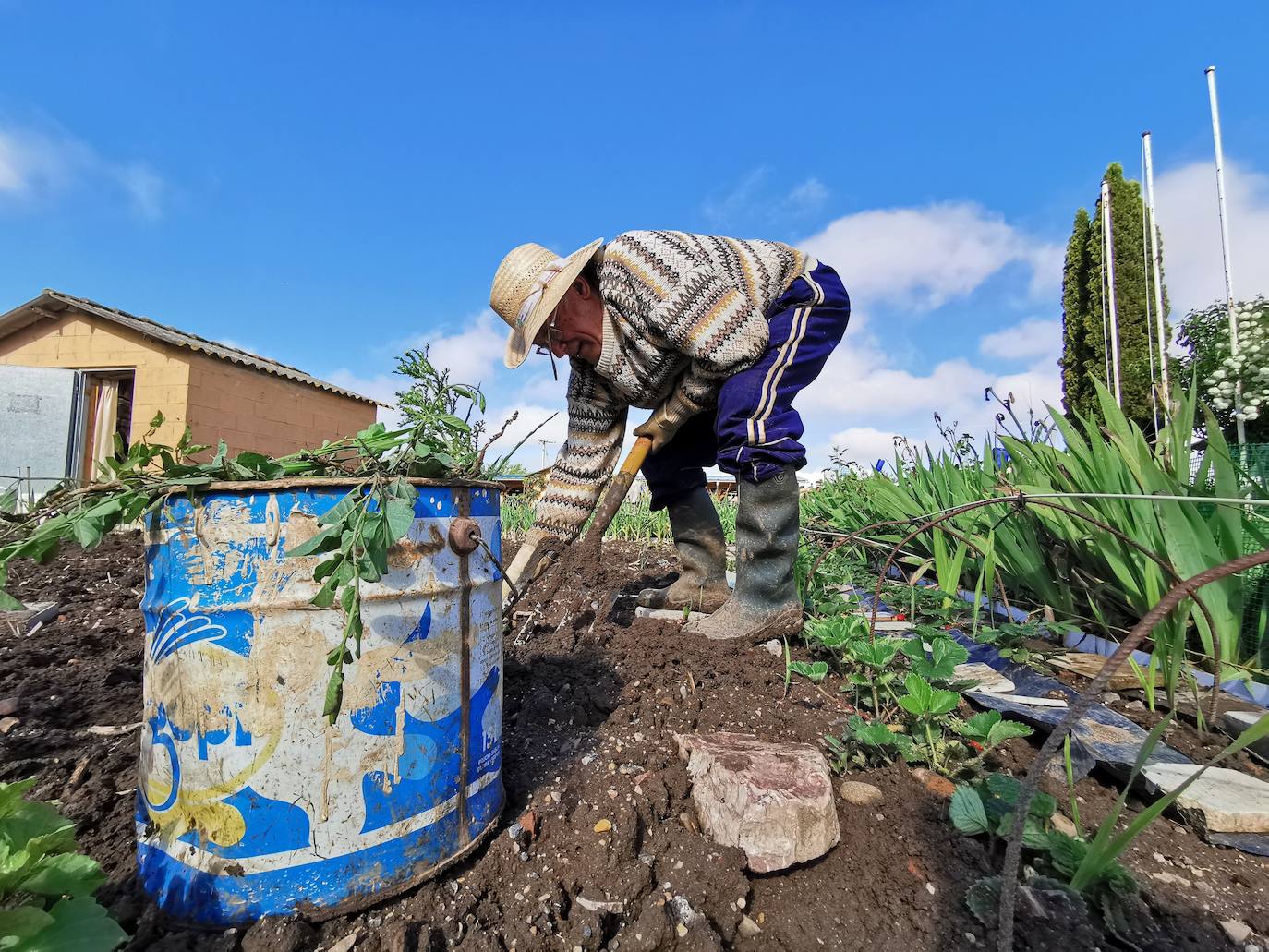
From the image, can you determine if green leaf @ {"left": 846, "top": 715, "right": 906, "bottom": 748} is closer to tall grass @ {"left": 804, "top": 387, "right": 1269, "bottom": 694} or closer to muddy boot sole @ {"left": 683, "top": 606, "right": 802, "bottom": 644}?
tall grass @ {"left": 804, "top": 387, "right": 1269, "bottom": 694}

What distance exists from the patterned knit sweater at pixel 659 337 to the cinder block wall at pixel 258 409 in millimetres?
5588

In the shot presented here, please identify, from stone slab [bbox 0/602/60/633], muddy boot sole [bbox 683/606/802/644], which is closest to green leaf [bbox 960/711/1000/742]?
muddy boot sole [bbox 683/606/802/644]

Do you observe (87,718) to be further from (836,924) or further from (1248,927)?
(1248,927)

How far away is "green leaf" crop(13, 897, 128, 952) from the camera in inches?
26.3

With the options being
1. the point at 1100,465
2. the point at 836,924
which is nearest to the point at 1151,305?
the point at 1100,465

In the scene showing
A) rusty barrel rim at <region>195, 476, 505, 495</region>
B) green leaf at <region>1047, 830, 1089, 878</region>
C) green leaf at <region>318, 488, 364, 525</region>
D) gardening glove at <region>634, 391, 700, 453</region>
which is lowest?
green leaf at <region>1047, 830, 1089, 878</region>

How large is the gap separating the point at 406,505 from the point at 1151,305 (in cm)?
1501

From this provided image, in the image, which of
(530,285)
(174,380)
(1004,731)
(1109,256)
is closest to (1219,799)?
(1004,731)

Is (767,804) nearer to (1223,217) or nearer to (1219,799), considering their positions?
(1219,799)

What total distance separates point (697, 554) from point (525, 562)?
89 cm

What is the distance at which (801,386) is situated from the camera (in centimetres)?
215

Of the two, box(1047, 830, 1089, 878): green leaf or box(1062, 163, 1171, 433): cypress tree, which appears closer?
box(1047, 830, 1089, 878): green leaf

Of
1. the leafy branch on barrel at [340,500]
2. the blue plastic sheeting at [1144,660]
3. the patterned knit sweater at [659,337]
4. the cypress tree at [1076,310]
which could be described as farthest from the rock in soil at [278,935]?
the cypress tree at [1076,310]

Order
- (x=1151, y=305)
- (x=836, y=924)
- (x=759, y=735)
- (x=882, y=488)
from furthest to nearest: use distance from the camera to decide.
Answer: (x=1151, y=305) < (x=882, y=488) < (x=759, y=735) < (x=836, y=924)
